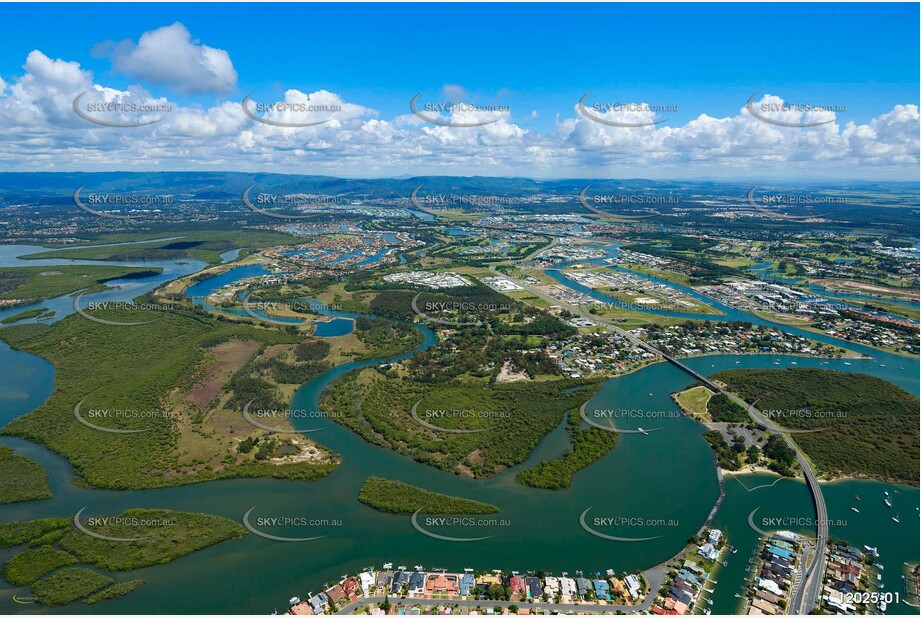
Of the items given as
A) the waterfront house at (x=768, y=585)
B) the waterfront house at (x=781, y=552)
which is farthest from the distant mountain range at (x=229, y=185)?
the waterfront house at (x=768, y=585)

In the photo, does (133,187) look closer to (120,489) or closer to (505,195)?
(505,195)

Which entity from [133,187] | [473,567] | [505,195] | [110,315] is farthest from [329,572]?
[133,187]

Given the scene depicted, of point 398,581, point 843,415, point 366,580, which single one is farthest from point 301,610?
point 843,415

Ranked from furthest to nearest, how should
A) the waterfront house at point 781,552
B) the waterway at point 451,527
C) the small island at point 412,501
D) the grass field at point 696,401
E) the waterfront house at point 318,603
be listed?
1. the grass field at point 696,401
2. the small island at point 412,501
3. the waterfront house at point 781,552
4. the waterway at point 451,527
5. the waterfront house at point 318,603

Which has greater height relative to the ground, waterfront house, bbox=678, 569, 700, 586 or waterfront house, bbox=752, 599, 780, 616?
waterfront house, bbox=678, 569, 700, 586

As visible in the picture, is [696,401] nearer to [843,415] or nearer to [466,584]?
[843,415]

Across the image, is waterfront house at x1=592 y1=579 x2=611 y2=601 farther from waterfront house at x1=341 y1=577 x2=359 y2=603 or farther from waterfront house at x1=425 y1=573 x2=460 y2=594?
waterfront house at x1=341 y1=577 x2=359 y2=603

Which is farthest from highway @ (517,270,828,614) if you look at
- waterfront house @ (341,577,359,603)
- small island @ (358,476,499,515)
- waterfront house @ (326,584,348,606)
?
waterfront house @ (326,584,348,606)

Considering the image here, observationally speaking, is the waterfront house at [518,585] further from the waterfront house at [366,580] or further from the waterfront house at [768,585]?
the waterfront house at [768,585]

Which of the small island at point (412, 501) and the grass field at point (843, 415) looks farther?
the grass field at point (843, 415)
